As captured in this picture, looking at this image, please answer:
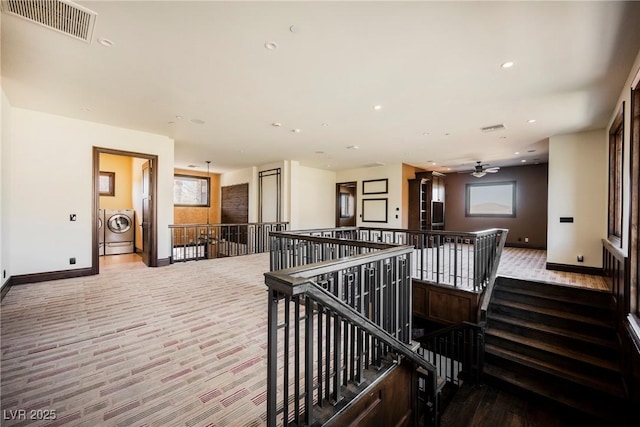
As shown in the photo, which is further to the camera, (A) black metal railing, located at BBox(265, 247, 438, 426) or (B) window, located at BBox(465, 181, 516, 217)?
(B) window, located at BBox(465, 181, 516, 217)

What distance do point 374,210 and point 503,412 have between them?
7166 millimetres

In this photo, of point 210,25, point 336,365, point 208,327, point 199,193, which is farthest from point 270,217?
point 336,365

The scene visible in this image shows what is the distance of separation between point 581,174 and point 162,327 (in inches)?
291

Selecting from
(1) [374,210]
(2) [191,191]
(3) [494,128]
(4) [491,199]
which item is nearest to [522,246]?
(4) [491,199]

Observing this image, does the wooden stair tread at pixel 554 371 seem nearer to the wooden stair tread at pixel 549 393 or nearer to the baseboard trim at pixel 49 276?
the wooden stair tread at pixel 549 393

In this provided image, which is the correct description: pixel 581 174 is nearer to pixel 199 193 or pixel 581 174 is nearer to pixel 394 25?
pixel 394 25

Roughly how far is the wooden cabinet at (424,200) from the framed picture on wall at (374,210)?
91 cm

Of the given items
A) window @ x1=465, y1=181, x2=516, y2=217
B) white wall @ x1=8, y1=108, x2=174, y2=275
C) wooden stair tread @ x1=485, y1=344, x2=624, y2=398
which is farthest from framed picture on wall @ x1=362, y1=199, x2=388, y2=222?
white wall @ x1=8, y1=108, x2=174, y2=275

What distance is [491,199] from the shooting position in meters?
9.66

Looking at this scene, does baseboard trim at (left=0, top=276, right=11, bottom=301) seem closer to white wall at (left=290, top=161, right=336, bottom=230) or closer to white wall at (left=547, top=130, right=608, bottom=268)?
white wall at (left=290, top=161, right=336, bottom=230)

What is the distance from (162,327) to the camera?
3.00 metres

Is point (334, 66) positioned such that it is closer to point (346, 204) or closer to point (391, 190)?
point (391, 190)

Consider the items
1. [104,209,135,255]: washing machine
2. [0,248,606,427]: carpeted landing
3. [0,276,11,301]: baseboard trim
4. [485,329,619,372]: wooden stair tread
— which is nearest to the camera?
[0,248,606,427]: carpeted landing

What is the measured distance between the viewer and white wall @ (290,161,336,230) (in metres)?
8.94
